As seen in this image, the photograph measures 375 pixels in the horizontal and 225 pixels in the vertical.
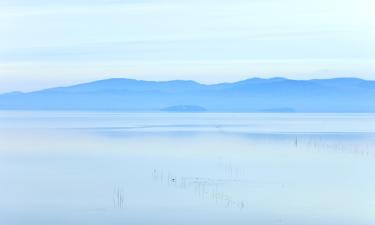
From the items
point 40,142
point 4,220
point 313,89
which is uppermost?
point 313,89

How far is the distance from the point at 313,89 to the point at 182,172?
180 metres

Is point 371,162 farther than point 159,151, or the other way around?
point 159,151

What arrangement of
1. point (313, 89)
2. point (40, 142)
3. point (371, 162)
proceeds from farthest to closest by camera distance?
point (313, 89) → point (40, 142) → point (371, 162)

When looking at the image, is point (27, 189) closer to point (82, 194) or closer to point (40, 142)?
point (82, 194)

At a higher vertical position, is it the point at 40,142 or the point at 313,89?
the point at 313,89

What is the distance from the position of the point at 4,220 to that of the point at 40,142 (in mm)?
17736

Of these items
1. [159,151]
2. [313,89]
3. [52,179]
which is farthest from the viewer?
[313,89]

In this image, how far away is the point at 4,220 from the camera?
11.8 meters

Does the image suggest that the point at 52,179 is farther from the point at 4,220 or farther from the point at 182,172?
the point at 4,220

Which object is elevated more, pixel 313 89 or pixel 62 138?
pixel 313 89

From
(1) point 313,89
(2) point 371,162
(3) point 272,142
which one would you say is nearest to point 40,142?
(3) point 272,142

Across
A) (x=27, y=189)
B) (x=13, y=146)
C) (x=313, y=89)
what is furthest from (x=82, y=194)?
(x=313, y=89)

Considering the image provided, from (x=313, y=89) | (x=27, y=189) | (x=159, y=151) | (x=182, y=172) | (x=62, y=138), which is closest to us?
(x=27, y=189)

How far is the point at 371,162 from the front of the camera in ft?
68.9
